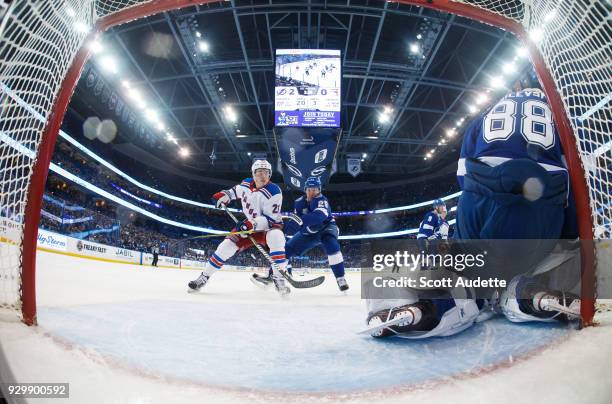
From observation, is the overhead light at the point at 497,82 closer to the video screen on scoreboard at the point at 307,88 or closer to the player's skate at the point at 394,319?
the video screen on scoreboard at the point at 307,88

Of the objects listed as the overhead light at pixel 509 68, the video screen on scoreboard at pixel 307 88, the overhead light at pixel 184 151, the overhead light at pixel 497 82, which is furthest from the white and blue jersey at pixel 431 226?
the overhead light at pixel 184 151

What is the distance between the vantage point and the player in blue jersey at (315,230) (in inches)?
125

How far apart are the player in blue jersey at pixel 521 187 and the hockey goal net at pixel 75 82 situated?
6cm

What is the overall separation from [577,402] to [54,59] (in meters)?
1.68

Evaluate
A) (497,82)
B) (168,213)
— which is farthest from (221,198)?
(168,213)

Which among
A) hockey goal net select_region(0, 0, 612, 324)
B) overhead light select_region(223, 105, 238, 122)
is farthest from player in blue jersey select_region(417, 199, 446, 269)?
overhead light select_region(223, 105, 238, 122)

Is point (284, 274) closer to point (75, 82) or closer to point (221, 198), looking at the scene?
point (221, 198)

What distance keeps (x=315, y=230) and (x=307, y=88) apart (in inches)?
106

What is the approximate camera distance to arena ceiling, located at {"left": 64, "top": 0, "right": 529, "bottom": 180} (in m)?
6.98

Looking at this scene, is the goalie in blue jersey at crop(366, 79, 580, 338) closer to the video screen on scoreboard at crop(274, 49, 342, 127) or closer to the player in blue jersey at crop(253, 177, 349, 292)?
the player in blue jersey at crop(253, 177, 349, 292)

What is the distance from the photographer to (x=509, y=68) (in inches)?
306

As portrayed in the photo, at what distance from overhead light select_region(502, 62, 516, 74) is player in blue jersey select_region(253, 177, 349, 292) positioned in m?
6.95

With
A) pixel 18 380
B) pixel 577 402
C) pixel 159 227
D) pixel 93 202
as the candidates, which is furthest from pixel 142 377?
pixel 159 227

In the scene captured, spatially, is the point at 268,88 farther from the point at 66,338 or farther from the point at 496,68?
the point at 66,338
